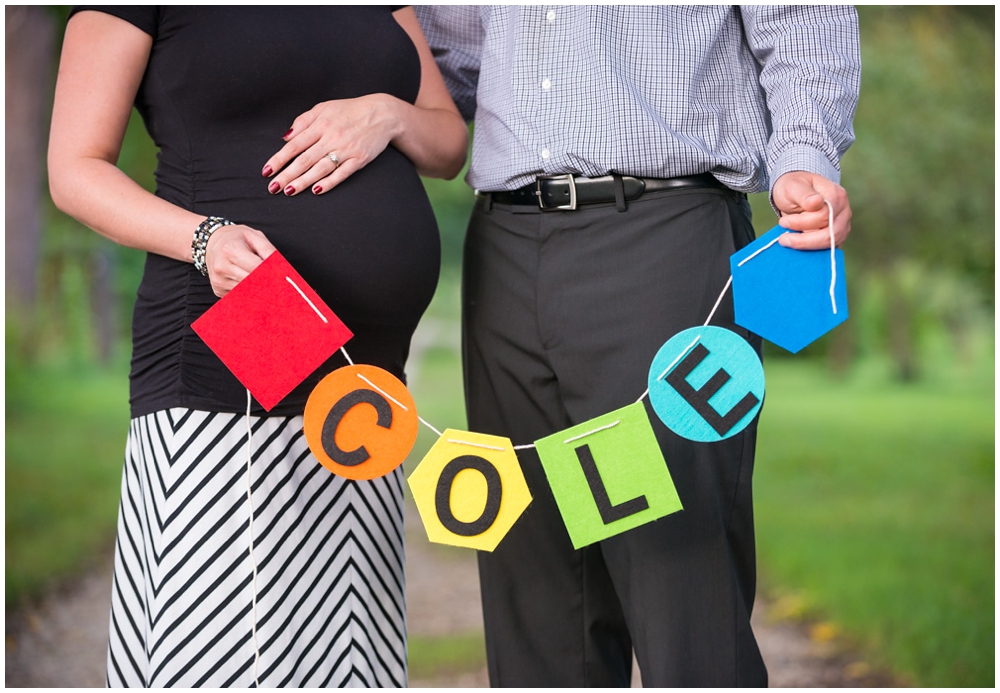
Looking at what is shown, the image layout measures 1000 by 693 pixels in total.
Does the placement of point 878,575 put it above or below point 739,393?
below

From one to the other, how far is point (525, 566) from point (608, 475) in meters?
0.36

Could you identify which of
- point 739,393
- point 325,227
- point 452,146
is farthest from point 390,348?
point 739,393

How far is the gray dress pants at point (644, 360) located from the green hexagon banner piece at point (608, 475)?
0.33 feet

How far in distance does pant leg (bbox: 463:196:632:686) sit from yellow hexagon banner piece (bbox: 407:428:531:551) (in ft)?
0.70

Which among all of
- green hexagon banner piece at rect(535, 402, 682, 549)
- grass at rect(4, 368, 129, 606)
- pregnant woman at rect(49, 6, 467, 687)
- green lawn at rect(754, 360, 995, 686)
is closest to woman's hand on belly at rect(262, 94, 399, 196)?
pregnant woman at rect(49, 6, 467, 687)

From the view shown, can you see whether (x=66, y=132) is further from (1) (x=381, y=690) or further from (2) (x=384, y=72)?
(1) (x=381, y=690)

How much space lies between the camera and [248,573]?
3.89 ft

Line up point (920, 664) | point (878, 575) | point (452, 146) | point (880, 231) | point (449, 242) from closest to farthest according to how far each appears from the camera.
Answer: point (452, 146) → point (920, 664) → point (878, 575) → point (880, 231) → point (449, 242)

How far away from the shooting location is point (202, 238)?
1133mm

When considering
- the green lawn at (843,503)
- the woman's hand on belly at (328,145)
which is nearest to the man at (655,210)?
the woman's hand on belly at (328,145)

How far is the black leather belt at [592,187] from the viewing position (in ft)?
4.04

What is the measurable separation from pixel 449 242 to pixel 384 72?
249 inches

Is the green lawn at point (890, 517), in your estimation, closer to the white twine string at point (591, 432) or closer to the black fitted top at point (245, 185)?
the white twine string at point (591, 432)

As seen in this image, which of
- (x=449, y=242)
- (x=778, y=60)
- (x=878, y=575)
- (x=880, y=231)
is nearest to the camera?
(x=778, y=60)
